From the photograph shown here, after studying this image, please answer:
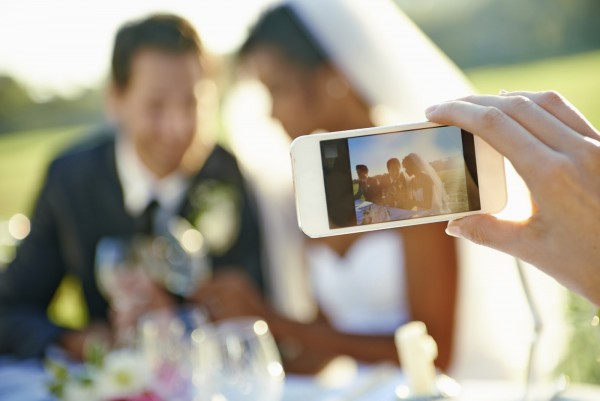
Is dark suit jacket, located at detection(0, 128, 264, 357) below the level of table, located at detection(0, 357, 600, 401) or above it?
above

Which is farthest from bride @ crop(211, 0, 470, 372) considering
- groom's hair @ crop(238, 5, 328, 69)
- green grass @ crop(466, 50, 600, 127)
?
green grass @ crop(466, 50, 600, 127)

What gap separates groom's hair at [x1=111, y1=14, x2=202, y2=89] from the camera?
92.7 inches

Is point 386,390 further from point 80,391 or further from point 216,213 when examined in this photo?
point 216,213

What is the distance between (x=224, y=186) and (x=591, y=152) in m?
1.80

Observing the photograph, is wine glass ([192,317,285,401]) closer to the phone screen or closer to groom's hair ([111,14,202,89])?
the phone screen

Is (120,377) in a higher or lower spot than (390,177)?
lower

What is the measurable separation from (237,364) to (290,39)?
1179 millimetres

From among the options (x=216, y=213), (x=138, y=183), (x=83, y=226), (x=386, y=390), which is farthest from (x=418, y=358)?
(x=83, y=226)

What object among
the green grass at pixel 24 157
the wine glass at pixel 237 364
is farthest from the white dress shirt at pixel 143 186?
the green grass at pixel 24 157

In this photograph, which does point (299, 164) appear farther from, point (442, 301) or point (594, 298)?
point (442, 301)

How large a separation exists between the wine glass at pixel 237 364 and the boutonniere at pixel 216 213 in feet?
3.73

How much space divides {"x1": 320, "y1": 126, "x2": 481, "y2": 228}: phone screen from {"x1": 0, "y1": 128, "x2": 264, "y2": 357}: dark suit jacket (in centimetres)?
153

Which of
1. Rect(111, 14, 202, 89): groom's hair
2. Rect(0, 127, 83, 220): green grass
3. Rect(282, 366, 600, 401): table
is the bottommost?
Rect(282, 366, 600, 401): table

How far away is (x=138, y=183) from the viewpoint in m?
2.53
